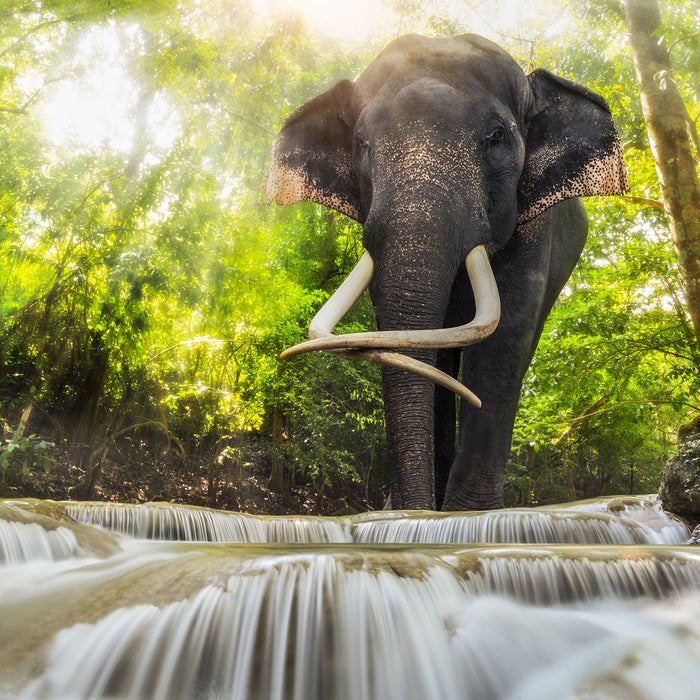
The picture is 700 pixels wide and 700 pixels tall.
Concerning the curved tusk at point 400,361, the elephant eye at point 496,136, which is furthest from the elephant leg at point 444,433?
the curved tusk at point 400,361

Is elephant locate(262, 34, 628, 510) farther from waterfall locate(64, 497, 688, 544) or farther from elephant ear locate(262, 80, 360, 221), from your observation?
waterfall locate(64, 497, 688, 544)

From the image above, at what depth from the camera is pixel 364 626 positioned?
2.00m

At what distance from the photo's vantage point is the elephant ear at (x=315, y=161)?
5586 mm

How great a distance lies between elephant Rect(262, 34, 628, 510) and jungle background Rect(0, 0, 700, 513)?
181 centimetres

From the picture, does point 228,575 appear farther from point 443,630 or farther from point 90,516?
point 90,516

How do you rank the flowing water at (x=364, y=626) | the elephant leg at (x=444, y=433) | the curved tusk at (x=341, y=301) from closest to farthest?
the flowing water at (x=364, y=626), the curved tusk at (x=341, y=301), the elephant leg at (x=444, y=433)

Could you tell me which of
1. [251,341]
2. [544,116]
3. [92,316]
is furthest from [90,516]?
[251,341]

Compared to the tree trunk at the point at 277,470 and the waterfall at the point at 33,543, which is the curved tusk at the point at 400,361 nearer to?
the waterfall at the point at 33,543

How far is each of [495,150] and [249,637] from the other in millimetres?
3728

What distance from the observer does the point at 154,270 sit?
6.89m

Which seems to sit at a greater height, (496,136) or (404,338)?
(496,136)

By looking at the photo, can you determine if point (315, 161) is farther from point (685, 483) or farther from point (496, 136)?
point (685, 483)

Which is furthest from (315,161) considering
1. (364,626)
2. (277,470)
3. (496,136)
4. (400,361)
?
(277,470)

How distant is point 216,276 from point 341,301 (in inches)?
159
